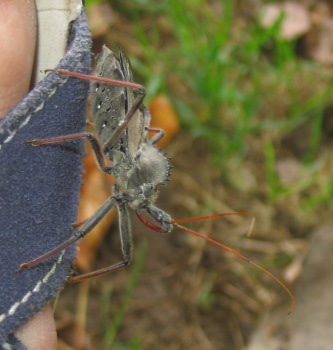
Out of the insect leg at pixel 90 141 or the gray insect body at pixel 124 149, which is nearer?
the insect leg at pixel 90 141

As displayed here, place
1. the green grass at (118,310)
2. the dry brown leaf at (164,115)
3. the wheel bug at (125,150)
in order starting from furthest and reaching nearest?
the dry brown leaf at (164,115) < the green grass at (118,310) < the wheel bug at (125,150)

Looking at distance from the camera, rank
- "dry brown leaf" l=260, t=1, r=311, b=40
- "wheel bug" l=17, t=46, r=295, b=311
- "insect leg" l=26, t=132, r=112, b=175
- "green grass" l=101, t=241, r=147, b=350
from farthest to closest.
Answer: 1. "dry brown leaf" l=260, t=1, r=311, b=40
2. "green grass" l=101, t=241, r=147, b=350
3. "wheel bug" l=17, t=46, r=295, b=311
4. "insect leg" l=26, t=132, r=112, b=175

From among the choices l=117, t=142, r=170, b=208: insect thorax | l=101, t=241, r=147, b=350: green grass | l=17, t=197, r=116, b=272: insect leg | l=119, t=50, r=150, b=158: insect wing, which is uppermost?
l=119, t=50, r=150, b=158: insect wing

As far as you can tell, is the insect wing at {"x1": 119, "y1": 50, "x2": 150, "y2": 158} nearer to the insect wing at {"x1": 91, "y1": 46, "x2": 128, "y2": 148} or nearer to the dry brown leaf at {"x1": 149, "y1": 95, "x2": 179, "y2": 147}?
the insect wing at {"x1": 91, "y1": 46, "x2": 128, "y2": 148}

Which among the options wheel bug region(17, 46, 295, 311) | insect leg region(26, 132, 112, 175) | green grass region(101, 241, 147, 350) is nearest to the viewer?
insect leg region(26, 132, 112, 175)

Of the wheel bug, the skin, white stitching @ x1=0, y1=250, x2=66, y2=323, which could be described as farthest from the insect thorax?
the skin

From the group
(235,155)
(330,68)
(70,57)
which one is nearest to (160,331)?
(235,155)

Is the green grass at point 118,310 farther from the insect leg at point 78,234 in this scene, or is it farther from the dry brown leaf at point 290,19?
the dry brown leaf at point 290,19

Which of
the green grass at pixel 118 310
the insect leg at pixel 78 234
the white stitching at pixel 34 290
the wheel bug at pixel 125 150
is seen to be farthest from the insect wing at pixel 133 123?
the green grass at pixel 118 310
